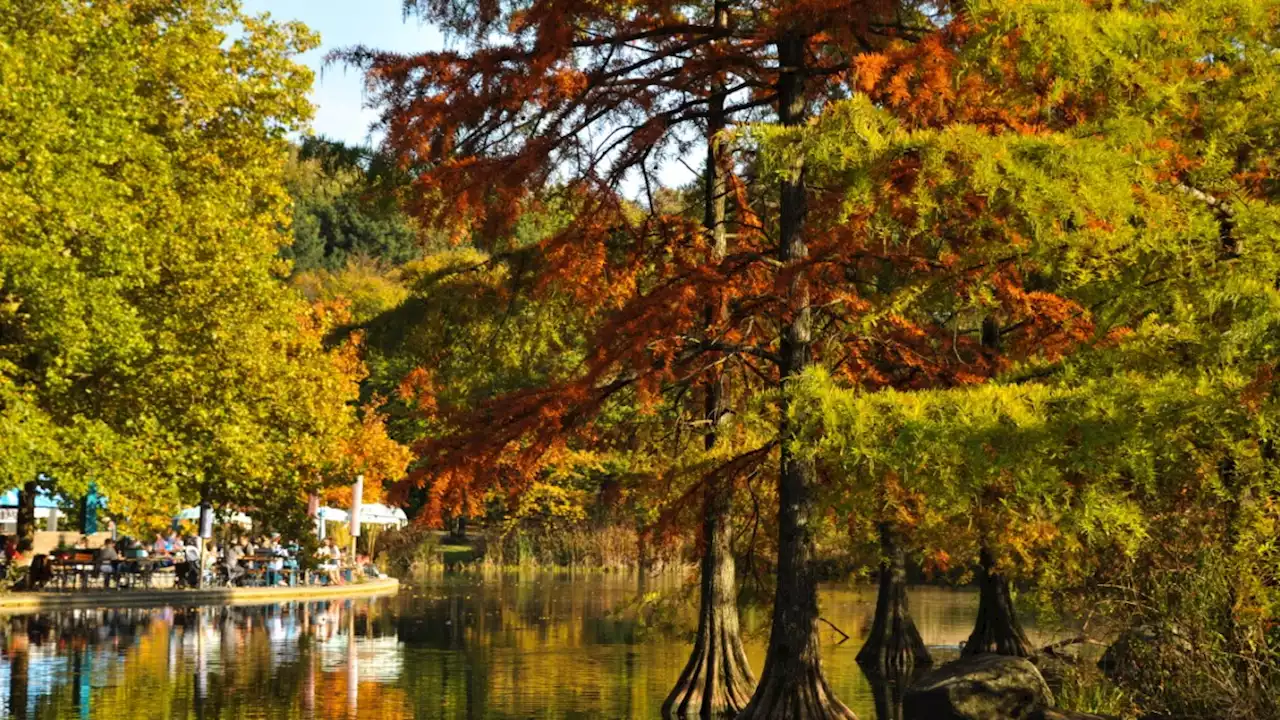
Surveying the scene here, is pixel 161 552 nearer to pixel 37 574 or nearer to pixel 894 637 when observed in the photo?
pixel 37 574

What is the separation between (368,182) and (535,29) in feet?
11.5

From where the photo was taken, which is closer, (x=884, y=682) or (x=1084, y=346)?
(x=1084, y=346)

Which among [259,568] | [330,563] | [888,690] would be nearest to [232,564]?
[259,568]

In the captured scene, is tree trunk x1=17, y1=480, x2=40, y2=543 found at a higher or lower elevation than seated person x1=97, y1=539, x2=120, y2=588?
higher

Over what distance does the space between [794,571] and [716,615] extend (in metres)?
3.33

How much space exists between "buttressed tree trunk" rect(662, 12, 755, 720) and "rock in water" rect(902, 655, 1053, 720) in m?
2.19

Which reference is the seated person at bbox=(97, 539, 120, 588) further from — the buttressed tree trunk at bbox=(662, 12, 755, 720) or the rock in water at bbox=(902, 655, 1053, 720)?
the rock in water at bbox=(902, 655, 1053, 720)

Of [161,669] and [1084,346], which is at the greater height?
[1084,346]

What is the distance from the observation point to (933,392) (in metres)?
13.9

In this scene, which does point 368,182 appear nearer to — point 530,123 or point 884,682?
point 530,123

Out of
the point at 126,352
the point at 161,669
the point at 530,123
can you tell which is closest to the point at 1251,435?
the point at 530,123

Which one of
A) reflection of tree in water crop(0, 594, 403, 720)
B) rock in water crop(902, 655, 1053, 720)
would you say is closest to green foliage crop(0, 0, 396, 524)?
reflection of tree in water crop(0, 594, 403, 720)

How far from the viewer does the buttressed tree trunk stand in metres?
19.3

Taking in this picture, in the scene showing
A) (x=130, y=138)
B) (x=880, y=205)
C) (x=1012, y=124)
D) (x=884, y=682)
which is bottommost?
(x=884, y=682)
